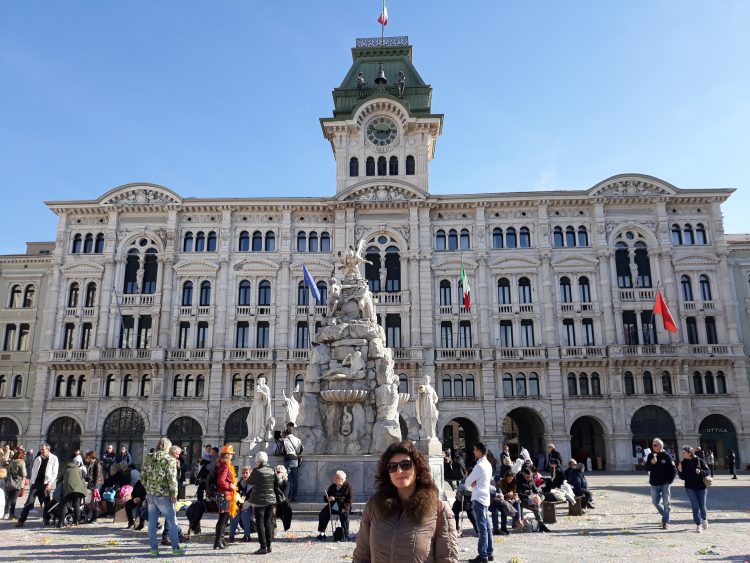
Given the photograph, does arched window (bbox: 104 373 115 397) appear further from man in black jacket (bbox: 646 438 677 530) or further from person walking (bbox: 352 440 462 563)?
person walking (bbox: 352 440 462 563)

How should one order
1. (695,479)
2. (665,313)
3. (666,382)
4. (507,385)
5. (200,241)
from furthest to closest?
(200,241)
(507,385)
(666,382)
(665,313)
(695,479)

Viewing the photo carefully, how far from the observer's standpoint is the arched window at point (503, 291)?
44.3m

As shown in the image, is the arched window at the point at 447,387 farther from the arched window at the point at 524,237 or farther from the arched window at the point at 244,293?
the arched window at the point at 244,293

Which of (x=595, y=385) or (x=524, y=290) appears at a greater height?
(x=524, y=290)

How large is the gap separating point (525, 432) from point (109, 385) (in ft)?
97.6

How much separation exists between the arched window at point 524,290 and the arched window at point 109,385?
28.5 meters

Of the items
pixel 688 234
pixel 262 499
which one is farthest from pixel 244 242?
pixel 262 499

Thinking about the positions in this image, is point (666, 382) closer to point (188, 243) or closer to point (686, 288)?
point (686, 288)

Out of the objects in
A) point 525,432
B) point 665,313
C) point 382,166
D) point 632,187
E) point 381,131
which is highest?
point 381,131

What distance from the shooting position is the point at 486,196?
45438 millimetres

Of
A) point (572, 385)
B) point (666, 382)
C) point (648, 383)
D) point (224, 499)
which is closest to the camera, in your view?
point (224, 499)

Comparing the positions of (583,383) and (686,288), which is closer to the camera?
(583,383)

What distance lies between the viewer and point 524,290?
4453 centimetres

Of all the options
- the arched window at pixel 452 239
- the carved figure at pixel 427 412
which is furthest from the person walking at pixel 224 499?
the arched window at pixel 452 239
